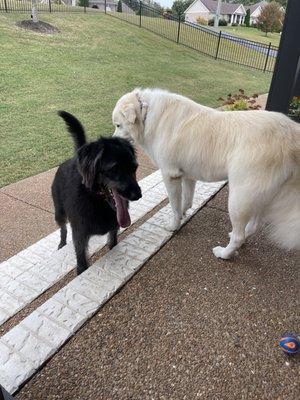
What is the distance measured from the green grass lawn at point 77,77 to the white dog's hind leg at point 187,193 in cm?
283

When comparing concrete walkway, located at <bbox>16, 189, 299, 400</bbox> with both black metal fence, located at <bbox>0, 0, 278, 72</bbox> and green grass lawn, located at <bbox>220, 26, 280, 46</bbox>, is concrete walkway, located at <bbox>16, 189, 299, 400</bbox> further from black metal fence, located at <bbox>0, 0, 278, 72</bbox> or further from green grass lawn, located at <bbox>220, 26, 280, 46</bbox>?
green grass lawn, located at <bbox>220, 26, 280, 46</bbox>

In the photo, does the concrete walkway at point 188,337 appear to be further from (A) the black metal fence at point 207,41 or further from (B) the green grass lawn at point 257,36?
(B) the green grass lawn at point 257,36

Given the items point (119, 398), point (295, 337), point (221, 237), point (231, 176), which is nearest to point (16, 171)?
point (221, 237)

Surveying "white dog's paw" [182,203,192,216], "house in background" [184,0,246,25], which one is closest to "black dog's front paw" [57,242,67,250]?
"white dog's paw" [182,203,192,216]

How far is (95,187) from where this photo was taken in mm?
2725

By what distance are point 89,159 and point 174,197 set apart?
1282mm

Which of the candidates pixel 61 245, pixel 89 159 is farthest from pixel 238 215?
pixel 61 245

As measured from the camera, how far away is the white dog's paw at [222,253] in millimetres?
3271

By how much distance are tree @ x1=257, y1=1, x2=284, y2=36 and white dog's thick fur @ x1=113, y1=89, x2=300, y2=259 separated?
59.4m

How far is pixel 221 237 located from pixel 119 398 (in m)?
2.09

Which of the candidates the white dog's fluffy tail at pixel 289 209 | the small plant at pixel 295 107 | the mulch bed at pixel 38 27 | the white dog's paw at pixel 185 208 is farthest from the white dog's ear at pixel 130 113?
the mulch bed at pixel 38 27

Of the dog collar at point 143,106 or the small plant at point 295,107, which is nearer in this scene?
the dog collar at point 143,106

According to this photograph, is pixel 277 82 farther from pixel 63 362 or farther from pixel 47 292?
pixel 63 362

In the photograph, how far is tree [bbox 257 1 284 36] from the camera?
173ft
